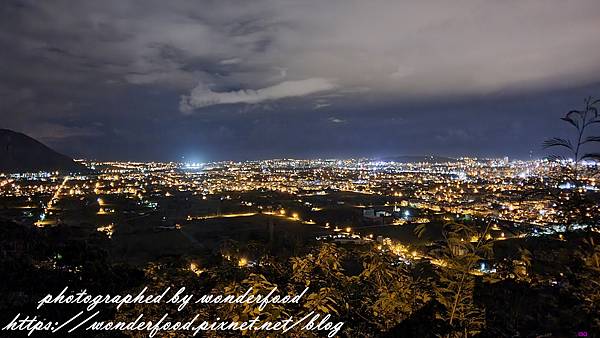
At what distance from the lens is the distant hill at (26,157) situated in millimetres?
101356

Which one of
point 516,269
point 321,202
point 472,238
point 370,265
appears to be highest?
point 472,238

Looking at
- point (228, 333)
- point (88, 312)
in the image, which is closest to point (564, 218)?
point (228, 333)

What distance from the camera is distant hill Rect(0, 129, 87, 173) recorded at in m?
101

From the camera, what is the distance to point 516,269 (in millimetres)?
6891

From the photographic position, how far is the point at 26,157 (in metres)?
109

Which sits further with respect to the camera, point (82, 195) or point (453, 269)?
point (82, 195)

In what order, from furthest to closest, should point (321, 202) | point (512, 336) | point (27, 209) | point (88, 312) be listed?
point (321, 202)
point (27, 209)
point (88, 312)
point (512, 336)

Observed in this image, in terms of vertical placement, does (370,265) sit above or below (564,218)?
below

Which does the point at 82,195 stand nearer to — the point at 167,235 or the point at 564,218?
the point at 167,235

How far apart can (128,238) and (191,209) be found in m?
18.5

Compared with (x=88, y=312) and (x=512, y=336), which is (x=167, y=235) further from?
(x=512, y=336)

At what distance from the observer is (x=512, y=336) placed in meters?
4.16

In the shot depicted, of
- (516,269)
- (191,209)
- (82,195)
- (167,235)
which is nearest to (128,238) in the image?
(167,235)

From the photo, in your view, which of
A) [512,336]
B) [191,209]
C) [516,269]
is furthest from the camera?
[191,209]
